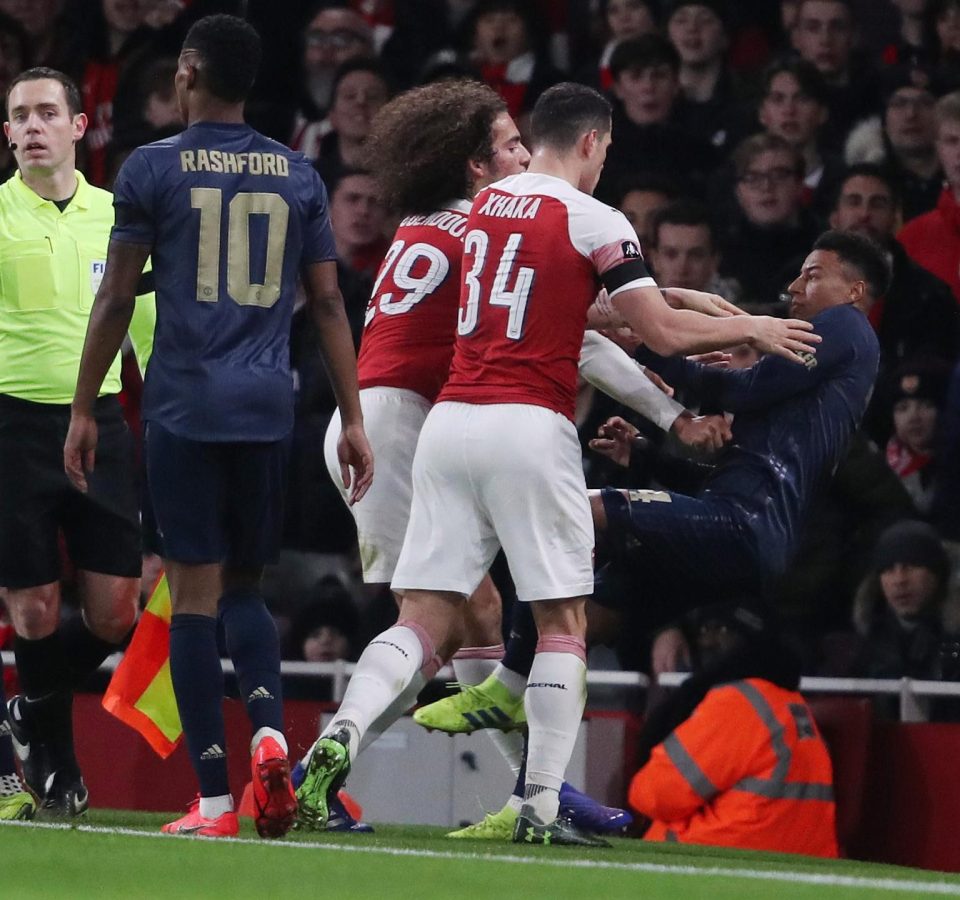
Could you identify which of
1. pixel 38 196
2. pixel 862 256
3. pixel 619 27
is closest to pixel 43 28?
pixel 619 27

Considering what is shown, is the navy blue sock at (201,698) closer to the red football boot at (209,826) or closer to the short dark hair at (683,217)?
the red football boot at (209,826)

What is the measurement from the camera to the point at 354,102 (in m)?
9.67

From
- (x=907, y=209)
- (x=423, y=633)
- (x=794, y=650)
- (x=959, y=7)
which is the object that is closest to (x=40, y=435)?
(x=423, y=633)

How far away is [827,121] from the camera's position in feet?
28.9

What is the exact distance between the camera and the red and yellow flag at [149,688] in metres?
6.57

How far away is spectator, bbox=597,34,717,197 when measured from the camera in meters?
8.97

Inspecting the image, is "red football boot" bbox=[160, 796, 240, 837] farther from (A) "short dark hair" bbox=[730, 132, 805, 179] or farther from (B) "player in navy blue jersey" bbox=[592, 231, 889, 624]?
(A) "short dark hair" bbox=[730, 132, 805, 179]

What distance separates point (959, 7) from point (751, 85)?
3.18 ft

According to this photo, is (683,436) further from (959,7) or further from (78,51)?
(78,51)

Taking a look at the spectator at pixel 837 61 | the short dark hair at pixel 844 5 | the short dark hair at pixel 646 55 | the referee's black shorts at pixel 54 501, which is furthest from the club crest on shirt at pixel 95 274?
the short dark hair at pixel 844 5

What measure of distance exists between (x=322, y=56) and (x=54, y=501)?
475cm

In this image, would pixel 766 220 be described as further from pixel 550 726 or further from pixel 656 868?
pixel 656 868

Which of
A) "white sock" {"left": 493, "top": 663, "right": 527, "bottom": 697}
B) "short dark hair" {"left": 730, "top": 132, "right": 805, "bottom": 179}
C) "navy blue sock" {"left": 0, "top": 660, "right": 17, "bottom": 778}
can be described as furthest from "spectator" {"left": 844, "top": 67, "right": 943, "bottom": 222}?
"navy blue sock" {"left": 0, "top": 660, "right": 17, "bottom": 778}

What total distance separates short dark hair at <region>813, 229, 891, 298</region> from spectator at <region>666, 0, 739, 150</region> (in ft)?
8.75
